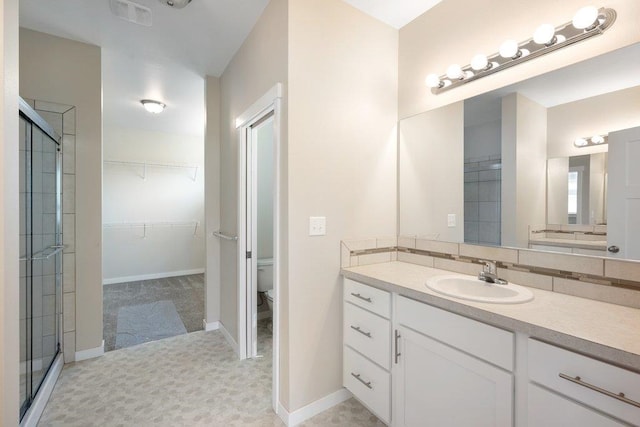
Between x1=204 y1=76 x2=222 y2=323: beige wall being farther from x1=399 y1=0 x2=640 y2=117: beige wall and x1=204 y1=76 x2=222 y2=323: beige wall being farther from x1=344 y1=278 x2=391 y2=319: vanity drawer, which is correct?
x1=399 y1=0 x2=640 y2=117: beige wall

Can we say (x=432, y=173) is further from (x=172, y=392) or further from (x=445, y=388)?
(x=172, y=392)

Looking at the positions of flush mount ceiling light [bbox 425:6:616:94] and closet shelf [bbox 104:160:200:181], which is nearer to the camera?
flush mount ceiling light [bbox 425:6:616:94]

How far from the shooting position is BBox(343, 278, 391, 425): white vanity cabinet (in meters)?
1.54

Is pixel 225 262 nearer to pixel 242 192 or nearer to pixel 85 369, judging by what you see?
pixel 242 192

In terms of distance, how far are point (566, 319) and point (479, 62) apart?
4.34 feet

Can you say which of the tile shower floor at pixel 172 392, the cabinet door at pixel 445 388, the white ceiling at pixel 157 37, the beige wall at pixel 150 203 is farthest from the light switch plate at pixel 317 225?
the beige wall at pixel 150 203

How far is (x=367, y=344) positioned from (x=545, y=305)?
0.89 m

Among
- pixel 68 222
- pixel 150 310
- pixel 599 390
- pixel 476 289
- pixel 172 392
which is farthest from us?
pixel 150 310

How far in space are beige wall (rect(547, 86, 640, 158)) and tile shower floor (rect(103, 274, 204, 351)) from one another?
332cm

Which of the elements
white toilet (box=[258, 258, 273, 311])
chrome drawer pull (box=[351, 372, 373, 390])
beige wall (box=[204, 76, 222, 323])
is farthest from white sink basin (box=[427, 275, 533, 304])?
beige wall (box=[204, 76, 222, 323])

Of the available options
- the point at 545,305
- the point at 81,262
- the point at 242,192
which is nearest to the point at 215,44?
the point at 242,192

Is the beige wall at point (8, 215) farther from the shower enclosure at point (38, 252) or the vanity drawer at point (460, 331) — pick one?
the vanity drawer at point (460, 331)

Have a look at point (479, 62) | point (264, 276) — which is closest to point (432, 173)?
point (479, 62)

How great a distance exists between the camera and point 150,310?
3553 mm
